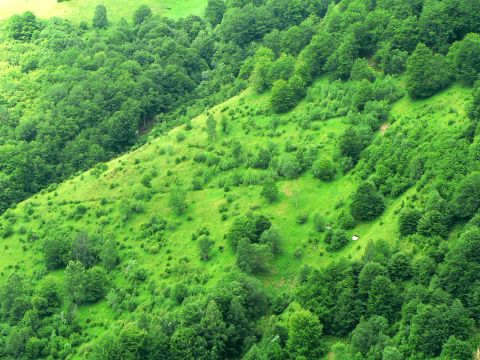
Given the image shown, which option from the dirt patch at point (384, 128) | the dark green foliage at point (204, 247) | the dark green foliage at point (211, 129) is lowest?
the dark green foliage at point (204, 247)

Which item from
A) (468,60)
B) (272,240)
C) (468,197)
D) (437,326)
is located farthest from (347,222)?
(468,60)

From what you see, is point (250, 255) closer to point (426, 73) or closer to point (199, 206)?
point (199, 206)

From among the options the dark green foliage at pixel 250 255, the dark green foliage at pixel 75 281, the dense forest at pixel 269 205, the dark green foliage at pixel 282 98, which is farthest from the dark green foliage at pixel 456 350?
the dark green foliage at pixel 282 98

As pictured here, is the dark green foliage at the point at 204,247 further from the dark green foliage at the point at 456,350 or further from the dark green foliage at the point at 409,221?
the dark green foliage at the point at 456,350

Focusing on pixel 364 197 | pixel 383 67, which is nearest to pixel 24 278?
pixel 364 197

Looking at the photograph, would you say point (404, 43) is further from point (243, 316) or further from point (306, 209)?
point (243, 316)

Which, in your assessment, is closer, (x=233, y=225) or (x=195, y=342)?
(x=195, y=342)
